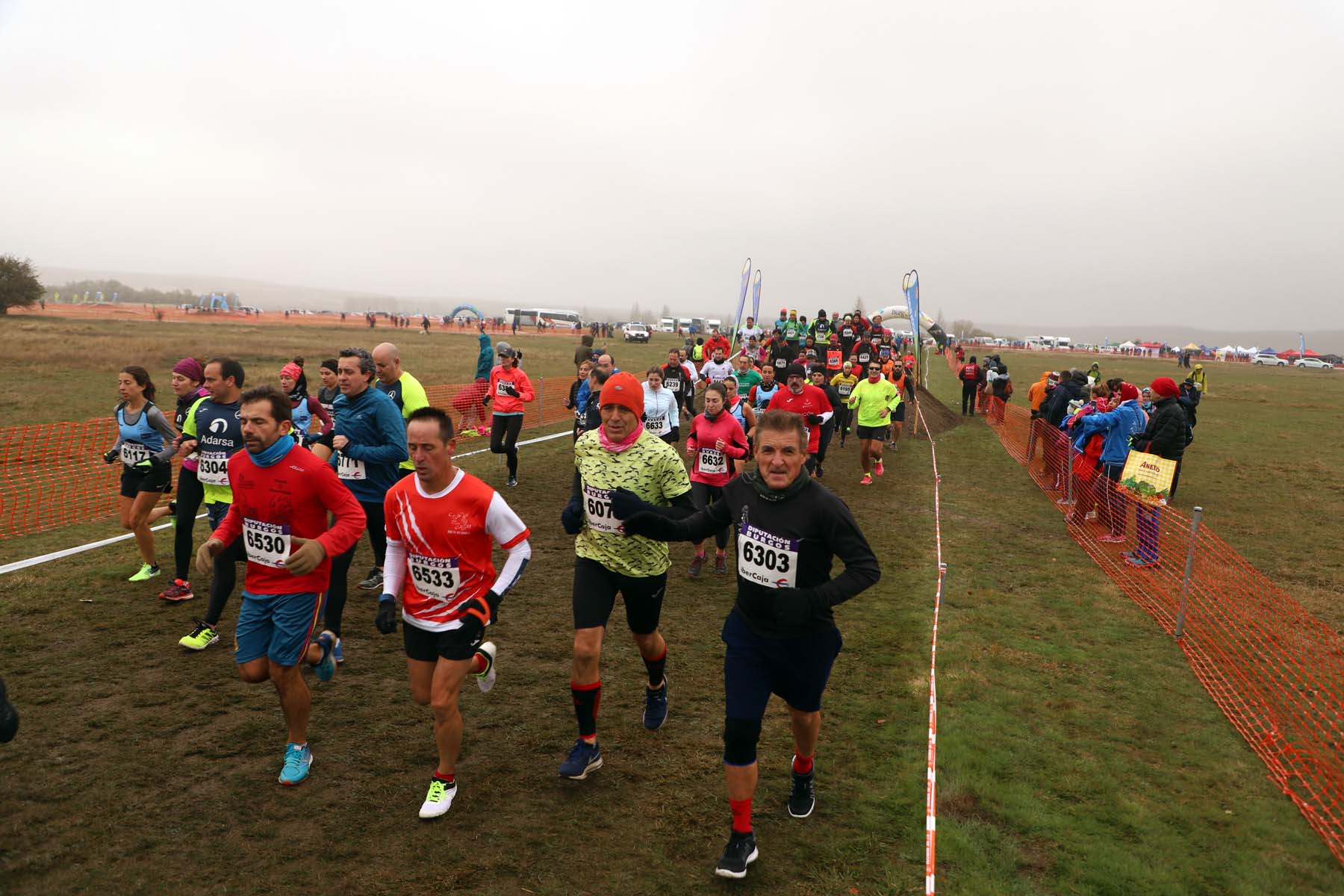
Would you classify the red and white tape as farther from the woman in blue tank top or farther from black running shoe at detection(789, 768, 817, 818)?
the woman in blue tank top

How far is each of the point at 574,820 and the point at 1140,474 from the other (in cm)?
863

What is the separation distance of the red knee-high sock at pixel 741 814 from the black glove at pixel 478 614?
1496mm

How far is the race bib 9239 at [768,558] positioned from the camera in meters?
3.73

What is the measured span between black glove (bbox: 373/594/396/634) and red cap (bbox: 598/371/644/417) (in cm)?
162

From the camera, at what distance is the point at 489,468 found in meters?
13.8

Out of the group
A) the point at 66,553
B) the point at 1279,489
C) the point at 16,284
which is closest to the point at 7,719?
the point at 66,553

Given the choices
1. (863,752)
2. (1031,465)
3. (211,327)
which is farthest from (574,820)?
(211,327)

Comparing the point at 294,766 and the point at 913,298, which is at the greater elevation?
the point at 913,298

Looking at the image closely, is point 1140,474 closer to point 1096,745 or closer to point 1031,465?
point 1096,745

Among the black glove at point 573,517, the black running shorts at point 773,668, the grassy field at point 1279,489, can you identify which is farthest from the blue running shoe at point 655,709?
the grassy field at point 1279,489

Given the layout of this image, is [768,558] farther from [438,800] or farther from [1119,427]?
[1119,427]

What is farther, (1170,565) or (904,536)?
(904,536)

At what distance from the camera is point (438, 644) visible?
4.05 m

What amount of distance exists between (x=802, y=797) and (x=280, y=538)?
126 inches
